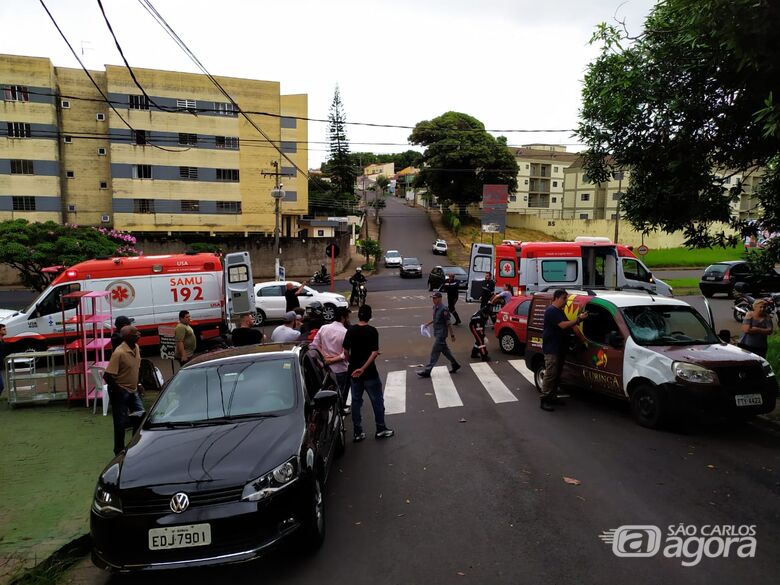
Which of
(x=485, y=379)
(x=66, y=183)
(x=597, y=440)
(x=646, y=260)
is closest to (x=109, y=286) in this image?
(x=485, y=379)

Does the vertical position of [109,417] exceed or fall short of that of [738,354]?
it falls short

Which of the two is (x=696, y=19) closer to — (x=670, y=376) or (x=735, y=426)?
(x=670, y=376)

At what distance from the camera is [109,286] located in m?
14.6

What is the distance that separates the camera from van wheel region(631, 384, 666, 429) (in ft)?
23.3

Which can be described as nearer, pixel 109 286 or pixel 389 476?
pixel 389 476

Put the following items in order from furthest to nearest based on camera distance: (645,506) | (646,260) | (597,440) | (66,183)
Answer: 1. (646,260)
2. (66,183)
3. (597,440)
4. (645,506)

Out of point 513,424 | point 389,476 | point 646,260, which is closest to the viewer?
point 389,476

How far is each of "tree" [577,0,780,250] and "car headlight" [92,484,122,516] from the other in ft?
25.8

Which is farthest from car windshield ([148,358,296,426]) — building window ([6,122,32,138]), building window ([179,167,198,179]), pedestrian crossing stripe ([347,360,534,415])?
building window ([6,122,32,138])

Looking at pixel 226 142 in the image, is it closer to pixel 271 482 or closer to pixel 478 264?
pixel 478 264

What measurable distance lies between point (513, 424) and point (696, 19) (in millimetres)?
5623

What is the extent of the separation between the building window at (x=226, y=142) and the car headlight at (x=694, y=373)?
146ft

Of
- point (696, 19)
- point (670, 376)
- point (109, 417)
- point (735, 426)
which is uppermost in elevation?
point (696, 19)

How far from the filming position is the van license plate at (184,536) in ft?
12.8
